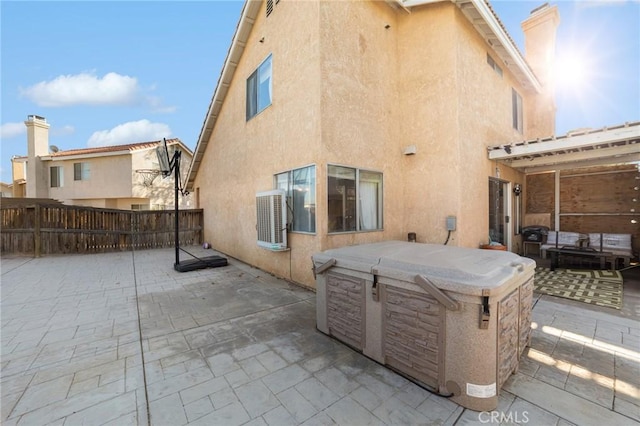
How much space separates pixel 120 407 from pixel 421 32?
7886 millimetres

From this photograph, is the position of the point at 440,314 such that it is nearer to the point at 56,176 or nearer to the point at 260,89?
the point at 260,89

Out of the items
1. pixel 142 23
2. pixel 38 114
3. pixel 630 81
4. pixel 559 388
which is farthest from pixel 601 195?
pixel 38 114

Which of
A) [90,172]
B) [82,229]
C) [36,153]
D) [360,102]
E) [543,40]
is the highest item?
[543,40]

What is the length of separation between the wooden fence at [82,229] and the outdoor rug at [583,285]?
12577 millimetres

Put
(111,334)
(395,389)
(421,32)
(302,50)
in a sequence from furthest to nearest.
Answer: (421,32) < (302,50) < (111,334) < (395,389)

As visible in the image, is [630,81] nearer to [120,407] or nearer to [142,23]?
[120,407]

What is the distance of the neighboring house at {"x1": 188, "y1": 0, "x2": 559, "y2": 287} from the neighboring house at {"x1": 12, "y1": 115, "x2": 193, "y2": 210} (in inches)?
515

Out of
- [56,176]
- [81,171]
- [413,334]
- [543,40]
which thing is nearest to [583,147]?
[413,334]

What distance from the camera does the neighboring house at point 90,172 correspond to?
53.3ft

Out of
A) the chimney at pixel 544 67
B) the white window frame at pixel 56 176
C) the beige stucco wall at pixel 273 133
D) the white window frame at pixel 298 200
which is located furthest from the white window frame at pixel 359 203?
the white window frame at pixel 56 176

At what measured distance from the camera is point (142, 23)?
846 centimetres

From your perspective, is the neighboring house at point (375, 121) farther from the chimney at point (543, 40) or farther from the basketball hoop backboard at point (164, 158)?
the chimney at point (543, 40)

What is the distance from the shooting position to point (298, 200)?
533 centimetres

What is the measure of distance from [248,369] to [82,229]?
1054cm
